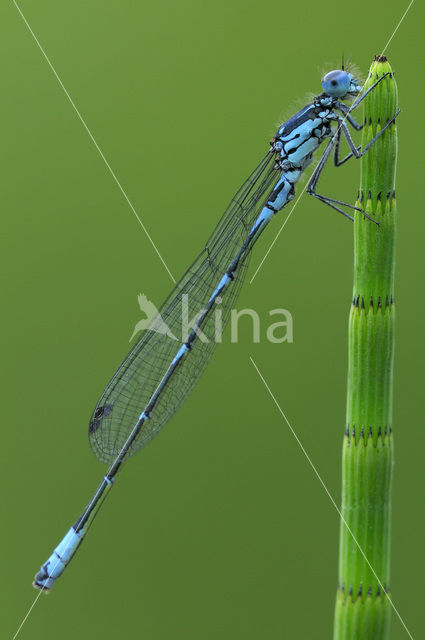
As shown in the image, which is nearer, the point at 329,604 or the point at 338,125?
the point at 338,125

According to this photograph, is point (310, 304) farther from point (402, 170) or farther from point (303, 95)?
point (303, 95)

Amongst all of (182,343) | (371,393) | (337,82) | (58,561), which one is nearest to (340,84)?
(337,82)

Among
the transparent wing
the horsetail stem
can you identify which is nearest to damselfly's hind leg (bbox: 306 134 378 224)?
the transparent wing

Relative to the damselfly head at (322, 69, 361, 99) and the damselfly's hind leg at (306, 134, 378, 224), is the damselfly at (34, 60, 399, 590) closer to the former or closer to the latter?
the damselfly's hind leg at (306, 134, 378, 224)

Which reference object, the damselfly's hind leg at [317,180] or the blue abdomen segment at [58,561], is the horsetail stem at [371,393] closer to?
the damselfly's hind leg at [317,180]

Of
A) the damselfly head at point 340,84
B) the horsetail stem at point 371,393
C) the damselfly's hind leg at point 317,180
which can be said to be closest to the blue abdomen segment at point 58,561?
the horsetail stem at point 371,393

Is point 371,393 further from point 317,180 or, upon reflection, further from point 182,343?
point 182,343

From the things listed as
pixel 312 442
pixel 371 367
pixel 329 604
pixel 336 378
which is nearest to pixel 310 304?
pixel 336 378
